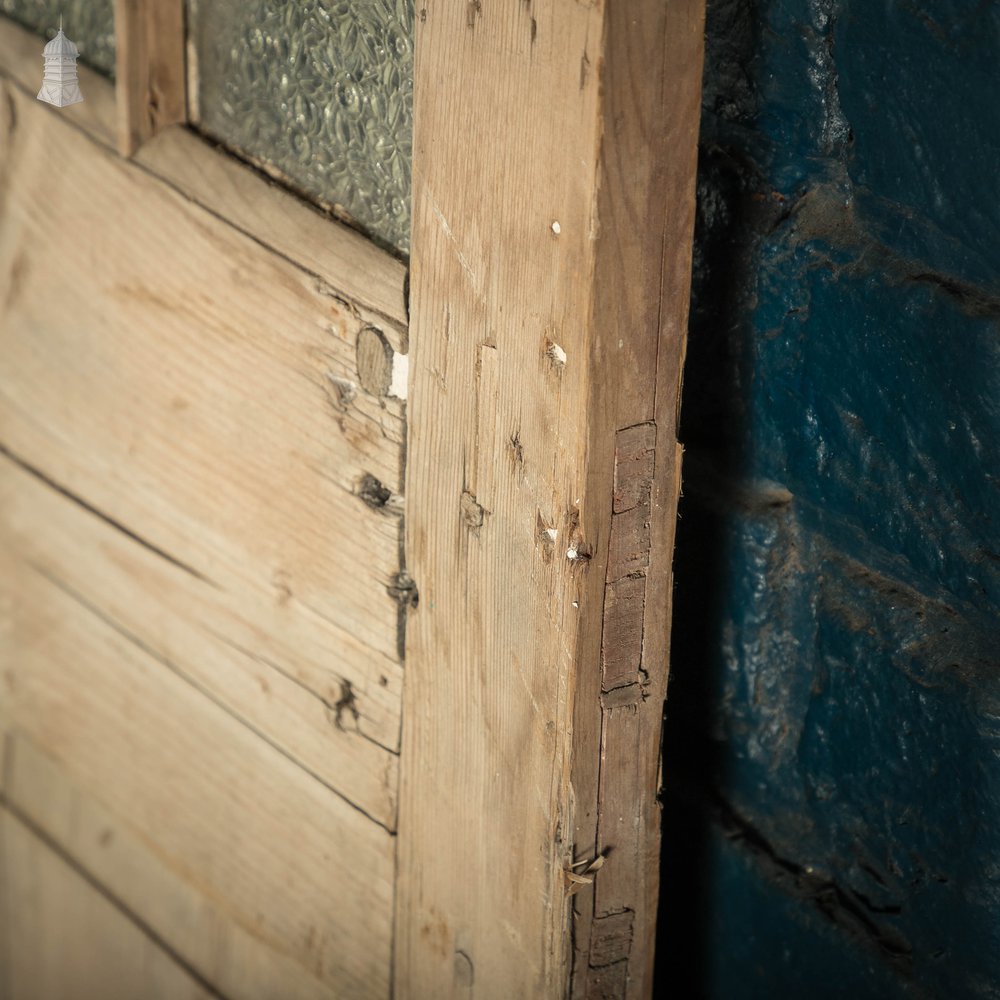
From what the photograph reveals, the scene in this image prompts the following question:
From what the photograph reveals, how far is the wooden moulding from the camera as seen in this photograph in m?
0.69

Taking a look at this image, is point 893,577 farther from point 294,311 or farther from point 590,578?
point 294,311

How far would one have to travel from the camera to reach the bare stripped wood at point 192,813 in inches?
40.8

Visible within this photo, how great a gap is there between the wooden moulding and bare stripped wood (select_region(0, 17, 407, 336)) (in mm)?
48

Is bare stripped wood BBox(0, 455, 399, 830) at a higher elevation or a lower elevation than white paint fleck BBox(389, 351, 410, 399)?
lower

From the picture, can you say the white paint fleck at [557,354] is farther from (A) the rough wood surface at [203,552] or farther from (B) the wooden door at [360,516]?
(A) the rough wood surface at [203,552]

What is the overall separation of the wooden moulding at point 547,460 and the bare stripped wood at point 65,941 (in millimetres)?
525

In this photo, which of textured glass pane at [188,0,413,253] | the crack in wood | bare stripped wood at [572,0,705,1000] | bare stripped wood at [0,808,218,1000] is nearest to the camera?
bare stripped wood at [572,0,705,1000]

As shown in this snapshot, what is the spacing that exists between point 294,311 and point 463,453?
0.18 meters

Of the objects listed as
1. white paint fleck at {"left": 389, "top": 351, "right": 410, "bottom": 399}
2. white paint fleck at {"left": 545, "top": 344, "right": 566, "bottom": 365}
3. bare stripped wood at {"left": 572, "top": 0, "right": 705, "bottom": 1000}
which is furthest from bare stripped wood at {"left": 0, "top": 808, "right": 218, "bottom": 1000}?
white paint fleck at {"left": 545, "top": 344, "right": 566, "bottom": 365}

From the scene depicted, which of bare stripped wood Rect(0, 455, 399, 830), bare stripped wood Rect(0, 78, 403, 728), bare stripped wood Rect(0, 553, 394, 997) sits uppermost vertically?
bare stripped wood Rect(0, 78, 403, 728)

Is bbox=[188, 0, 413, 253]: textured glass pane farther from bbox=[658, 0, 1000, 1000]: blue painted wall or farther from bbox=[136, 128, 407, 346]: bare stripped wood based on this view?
bbox=[658, 0, 1000, 1000]: blue painted wall

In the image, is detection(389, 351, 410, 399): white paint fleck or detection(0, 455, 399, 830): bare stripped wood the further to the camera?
detection(0, 455, 399, 830): bare stripped wood
